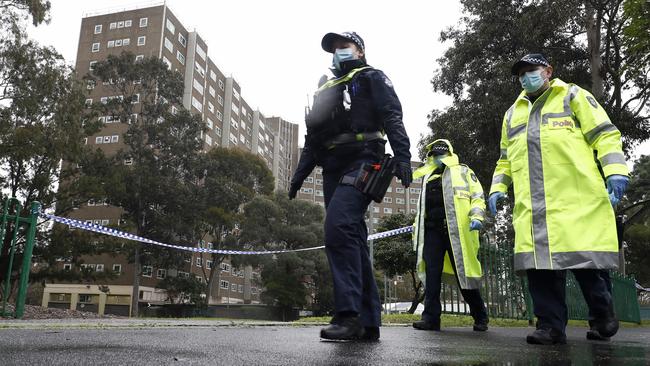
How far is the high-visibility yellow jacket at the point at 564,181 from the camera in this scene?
341 cm

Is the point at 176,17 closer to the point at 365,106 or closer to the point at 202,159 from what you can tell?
the point at 202,159

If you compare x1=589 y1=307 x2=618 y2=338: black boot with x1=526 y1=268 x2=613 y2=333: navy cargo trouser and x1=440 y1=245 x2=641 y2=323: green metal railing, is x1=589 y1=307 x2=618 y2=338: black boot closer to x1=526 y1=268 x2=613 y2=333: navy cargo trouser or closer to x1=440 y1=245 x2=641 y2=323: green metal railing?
x1=526 y1=268 x2=613 y2=333: navy cargo trouser

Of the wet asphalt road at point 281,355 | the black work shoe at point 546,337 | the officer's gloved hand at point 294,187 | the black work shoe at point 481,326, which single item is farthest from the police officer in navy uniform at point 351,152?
the black work shoe at point 481,326

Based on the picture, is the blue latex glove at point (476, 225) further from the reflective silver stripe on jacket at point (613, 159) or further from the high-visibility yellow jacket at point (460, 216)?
the reflective silver stripe on jacket at point (613, 159)

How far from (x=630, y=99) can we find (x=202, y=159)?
27.9 metres

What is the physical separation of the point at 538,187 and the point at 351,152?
1340 mm

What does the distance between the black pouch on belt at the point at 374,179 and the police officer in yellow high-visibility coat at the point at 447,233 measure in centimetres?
215

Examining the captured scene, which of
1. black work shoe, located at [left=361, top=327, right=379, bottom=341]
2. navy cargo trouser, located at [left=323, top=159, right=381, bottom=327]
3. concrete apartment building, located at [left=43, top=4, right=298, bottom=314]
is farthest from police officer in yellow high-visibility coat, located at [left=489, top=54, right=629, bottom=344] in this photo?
concrete apartment building, located at [left=43, top=4, right=298, bottom=314]

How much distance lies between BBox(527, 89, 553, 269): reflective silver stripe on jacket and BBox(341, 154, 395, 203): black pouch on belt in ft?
3.55

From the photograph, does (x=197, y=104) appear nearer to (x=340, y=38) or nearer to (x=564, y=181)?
(x=340, y=38)

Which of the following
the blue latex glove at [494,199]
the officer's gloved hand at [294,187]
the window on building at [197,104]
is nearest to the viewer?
the officer's gloved hand at [294,187]

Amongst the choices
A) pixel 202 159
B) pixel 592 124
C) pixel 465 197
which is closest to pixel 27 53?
pixel 202 159

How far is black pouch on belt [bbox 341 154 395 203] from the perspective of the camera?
3271 millimetres

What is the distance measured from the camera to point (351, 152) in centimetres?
337
